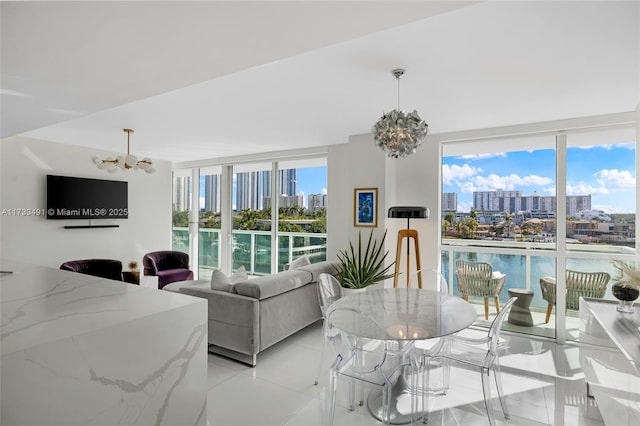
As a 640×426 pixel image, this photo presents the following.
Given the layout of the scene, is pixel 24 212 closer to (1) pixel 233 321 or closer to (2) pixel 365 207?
(1) pixel 233 321

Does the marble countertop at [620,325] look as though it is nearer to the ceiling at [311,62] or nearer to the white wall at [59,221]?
the ceiling at [311,62]

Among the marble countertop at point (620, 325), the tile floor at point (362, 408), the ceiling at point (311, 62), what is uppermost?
the ceiling at point (311, 62)

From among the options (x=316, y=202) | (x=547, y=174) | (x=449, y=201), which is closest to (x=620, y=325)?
(x=547, y=174)

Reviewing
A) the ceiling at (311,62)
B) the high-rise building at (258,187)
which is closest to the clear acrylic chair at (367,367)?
the ceiling at (311,62)

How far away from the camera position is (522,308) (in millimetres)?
4211

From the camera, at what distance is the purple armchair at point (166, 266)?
5.48 metres

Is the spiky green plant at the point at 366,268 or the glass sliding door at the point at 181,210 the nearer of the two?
the spiky green plant at the point at 366,268

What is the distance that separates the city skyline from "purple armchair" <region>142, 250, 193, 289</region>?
448 cm

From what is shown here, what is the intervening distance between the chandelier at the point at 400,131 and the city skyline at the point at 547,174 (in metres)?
2.33

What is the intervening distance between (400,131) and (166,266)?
16.5 feet

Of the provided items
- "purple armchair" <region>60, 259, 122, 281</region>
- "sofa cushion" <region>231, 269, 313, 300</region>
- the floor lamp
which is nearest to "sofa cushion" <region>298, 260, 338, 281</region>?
"sofa cushion" <region>231, 269, 313, 300</region>

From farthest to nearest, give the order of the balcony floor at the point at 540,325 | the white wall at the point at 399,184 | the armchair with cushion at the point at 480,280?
the white wall at the point at 399,184 → the armchair with cushion at the point at 480,280 → the balcony floor at the point at 540,325

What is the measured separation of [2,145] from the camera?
15.2 ft

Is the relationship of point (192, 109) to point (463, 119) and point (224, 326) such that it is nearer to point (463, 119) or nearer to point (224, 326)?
point (224, 326)
